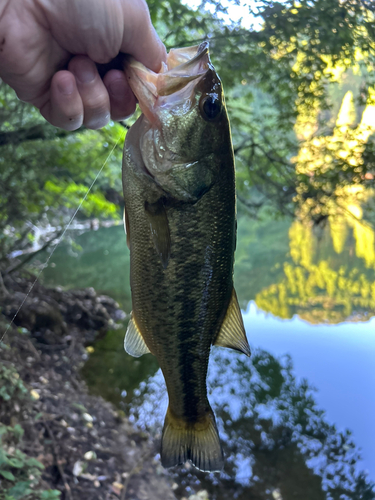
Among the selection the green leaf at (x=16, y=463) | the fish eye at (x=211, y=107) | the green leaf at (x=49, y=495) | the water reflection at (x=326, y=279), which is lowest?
the green leaf at (x=49, y=495)

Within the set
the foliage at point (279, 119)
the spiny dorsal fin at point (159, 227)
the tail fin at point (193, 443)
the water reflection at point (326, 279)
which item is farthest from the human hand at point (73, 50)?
the water reflection at point (326, 279)

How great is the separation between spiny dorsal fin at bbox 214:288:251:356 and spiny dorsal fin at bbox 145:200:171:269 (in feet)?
1.03

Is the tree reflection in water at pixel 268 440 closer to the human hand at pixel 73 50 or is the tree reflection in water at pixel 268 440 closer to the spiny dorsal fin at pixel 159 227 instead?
A: the spiny dorsal fin at pixel 159 227

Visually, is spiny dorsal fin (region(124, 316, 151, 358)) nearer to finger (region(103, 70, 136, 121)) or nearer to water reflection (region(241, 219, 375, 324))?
finger (region(103, 70, 136, 121))

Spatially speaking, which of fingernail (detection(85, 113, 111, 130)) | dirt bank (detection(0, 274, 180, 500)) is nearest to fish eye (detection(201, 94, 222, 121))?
fingernail (detection(85, 113, 111, 130))

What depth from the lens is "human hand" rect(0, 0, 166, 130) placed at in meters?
1.04

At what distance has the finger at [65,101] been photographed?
1152mm

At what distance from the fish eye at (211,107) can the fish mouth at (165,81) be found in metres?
0.06

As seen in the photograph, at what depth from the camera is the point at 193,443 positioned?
136 cm

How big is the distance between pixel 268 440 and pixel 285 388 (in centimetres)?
122

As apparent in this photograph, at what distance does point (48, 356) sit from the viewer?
16.2 ft

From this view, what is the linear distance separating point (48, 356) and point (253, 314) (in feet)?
15.4

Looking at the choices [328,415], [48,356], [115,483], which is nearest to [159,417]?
[115,483]

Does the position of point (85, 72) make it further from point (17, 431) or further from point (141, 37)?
point (17, 431)
